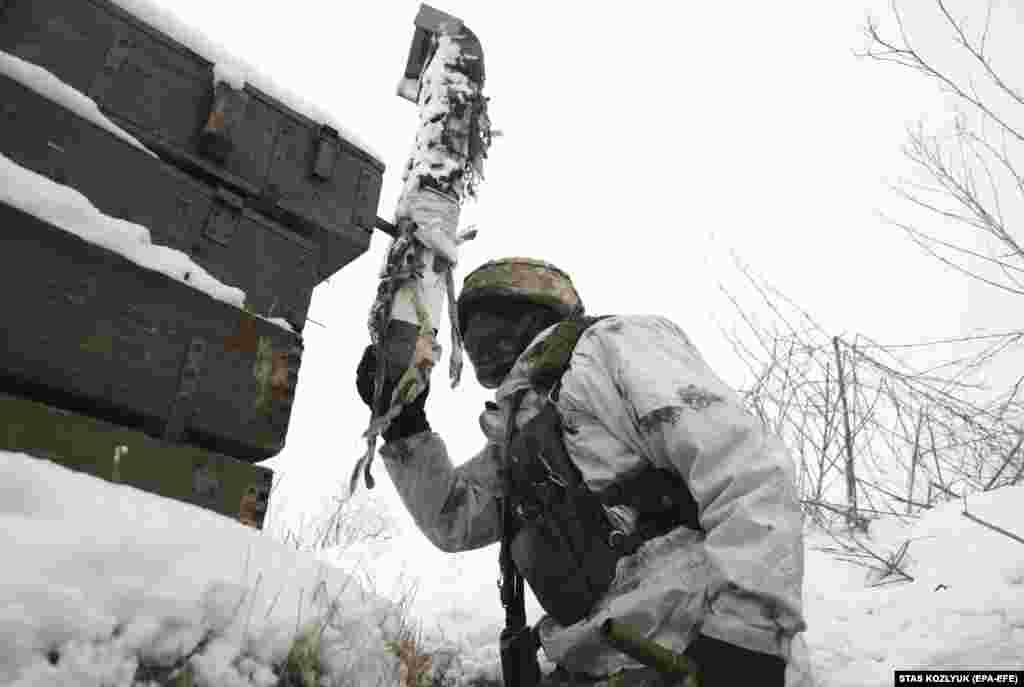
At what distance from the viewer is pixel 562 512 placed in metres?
1.71

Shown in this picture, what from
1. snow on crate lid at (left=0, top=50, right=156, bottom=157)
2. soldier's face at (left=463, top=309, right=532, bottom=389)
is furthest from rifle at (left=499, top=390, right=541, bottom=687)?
snow on crate lid at (left=0, top=50, right=156, bottom=157)

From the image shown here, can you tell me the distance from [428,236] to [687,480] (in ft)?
3.34

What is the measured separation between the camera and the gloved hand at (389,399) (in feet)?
6.57

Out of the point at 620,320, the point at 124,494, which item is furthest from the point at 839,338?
the point at 124,494

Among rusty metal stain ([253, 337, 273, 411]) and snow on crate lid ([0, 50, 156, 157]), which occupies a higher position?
snow on crate lid ([0, 50, 156, 157])

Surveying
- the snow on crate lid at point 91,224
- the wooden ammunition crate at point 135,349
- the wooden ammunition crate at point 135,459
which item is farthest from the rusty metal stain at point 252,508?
the snow on crate lid at point 91,224

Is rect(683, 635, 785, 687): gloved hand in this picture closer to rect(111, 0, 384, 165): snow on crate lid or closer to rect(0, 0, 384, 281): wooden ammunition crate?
rect(0, 0, 384, 281): wooden ammunition crate

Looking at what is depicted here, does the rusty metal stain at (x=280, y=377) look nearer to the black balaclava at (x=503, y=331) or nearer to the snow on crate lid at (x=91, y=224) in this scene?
the snow on crate lid at (x=91, y=224)

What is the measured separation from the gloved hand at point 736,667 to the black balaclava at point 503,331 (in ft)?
4.06

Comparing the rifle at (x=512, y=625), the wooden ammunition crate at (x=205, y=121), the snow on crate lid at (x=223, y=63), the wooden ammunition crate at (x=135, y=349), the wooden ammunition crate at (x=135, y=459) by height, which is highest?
the snow on crate lid at (x=223, y=63)

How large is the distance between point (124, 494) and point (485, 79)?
1.78 m

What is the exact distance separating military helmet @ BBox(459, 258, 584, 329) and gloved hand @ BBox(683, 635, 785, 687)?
125 centimetres

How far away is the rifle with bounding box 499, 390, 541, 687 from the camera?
1.91 m

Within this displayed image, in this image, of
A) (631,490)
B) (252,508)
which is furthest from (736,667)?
(252,508)
